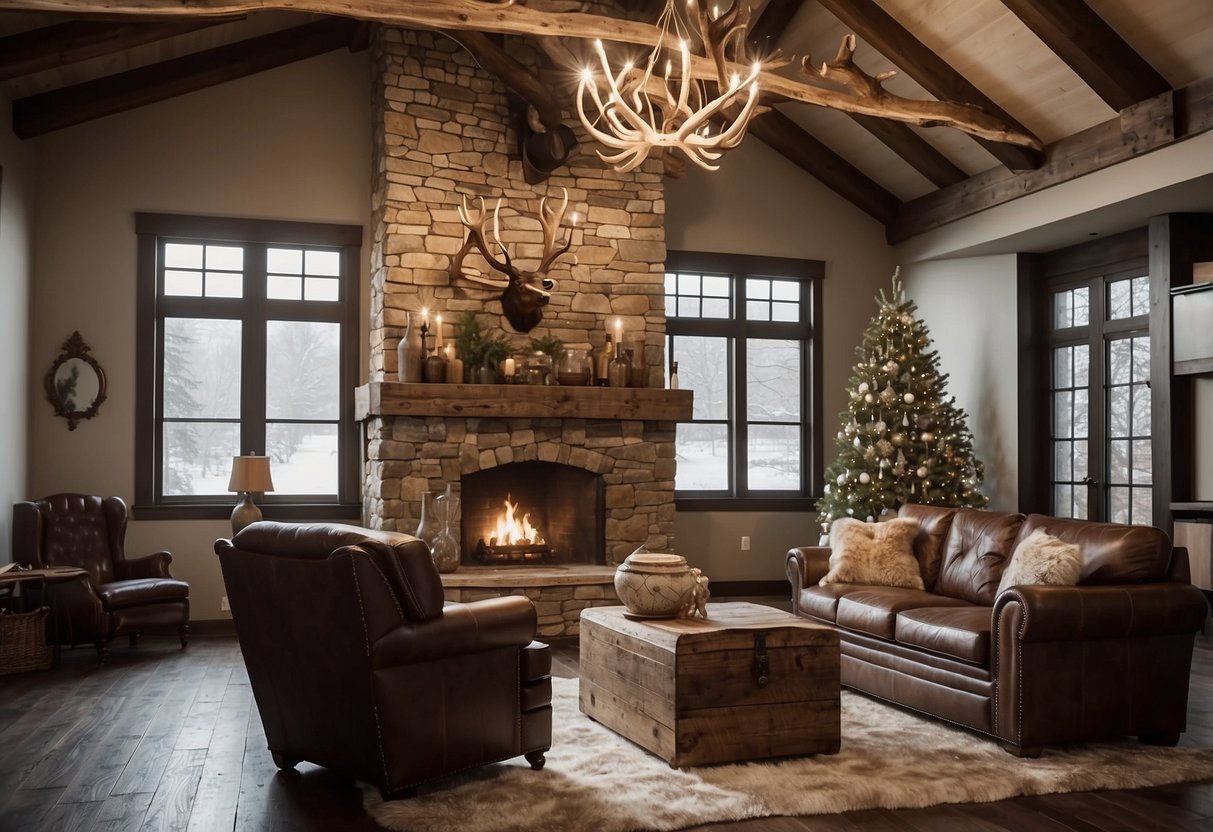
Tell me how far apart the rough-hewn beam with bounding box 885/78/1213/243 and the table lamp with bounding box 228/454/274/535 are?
5.66 m

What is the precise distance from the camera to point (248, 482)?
721cm

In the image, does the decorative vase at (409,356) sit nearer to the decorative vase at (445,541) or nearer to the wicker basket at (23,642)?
the decorative vase at (445,541)

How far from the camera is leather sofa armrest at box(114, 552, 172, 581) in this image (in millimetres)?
7125

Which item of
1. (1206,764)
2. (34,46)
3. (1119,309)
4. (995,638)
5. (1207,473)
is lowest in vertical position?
(1206,764)

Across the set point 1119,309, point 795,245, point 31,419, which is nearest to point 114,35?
point 31,419

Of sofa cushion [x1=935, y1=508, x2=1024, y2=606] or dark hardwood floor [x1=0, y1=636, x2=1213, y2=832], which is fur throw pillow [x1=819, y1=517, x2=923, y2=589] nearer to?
sofa cushion [x1=935, y1=508, x2=1024, y2=606]

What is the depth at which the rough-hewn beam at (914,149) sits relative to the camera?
8398 millimetres

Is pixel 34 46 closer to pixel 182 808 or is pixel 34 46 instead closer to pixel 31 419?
pixel 31 419

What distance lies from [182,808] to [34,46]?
4778 millimetres

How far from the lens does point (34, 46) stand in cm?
634

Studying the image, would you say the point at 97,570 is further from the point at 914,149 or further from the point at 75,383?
the point at 914,149

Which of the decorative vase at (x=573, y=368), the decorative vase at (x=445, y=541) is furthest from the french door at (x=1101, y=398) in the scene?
the decorative vase at (x=445, y=541)

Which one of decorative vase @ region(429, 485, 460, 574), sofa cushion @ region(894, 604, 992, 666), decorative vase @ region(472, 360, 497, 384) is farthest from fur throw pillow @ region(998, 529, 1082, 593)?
decorative vase @ region(472, 360, 497, 384)

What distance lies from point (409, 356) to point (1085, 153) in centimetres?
473
